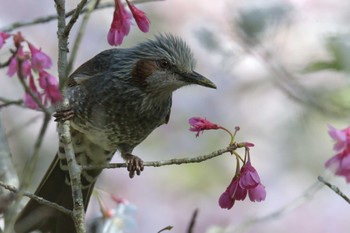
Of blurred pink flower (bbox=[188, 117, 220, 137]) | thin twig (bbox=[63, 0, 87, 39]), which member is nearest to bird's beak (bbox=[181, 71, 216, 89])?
blurred pink flower (bbox=[188, 117, 220, 137])

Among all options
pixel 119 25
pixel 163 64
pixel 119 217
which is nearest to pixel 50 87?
pixel 119 25

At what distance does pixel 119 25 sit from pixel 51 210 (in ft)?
6.49

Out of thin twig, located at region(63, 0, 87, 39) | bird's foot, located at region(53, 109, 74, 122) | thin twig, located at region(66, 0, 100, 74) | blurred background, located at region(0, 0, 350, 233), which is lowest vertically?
blurred background, located at region(0, 0, 350, 233)

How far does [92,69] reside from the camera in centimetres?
515

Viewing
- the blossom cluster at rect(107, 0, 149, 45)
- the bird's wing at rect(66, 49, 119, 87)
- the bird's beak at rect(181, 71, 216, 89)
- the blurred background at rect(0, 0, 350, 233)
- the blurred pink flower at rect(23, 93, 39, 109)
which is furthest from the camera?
the blurred background at rect(0, 0, 350, 233)

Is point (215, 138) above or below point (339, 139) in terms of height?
below

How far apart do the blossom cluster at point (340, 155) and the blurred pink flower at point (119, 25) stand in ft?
3.45

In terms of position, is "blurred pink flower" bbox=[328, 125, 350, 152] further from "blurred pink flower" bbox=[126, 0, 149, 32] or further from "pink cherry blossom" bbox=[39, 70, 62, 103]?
"blurred pink flower" bbox=[126, 0, 149, 32]

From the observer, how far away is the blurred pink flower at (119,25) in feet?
11.1

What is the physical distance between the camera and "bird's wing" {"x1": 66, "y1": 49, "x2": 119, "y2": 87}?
508 cm

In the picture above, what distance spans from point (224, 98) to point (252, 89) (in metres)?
0.60

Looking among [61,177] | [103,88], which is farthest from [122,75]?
[61,177]

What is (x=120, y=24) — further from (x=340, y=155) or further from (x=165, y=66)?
(x=165, y=66)

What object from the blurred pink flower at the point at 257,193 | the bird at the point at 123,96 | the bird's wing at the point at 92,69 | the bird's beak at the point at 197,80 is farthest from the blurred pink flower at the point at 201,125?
the bird's wing at the point at 92,69
